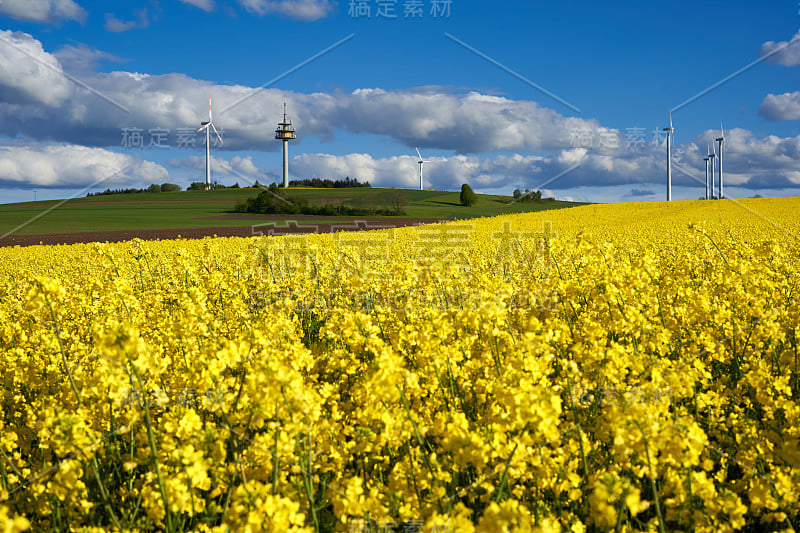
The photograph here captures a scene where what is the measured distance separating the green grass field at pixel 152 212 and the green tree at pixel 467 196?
1618mm

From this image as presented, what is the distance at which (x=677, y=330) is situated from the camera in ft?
19.5

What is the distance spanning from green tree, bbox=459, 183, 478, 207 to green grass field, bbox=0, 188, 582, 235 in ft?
5.31

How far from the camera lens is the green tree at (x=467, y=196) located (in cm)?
8331

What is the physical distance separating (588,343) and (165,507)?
4120mm

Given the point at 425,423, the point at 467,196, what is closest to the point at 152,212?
the point at 467,196

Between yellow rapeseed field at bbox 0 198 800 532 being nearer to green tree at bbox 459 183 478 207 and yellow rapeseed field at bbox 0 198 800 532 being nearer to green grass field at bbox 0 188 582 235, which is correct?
green grass field at bbox 0 188 582 235

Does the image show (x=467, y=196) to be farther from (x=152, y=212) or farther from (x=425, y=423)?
(x=425, y=423)

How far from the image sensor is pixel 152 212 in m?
66.0

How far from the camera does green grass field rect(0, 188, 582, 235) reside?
50.7 m

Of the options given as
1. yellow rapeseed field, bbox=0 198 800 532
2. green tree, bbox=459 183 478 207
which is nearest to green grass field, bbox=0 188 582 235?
green tree, bbox=459 183 478 207

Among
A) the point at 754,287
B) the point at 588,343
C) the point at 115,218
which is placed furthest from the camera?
the point at 115,218

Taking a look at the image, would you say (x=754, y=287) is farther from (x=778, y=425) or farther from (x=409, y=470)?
(x=409, y=470)

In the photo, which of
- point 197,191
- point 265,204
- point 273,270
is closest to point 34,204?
point 197,191

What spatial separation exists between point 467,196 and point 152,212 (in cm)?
5247
